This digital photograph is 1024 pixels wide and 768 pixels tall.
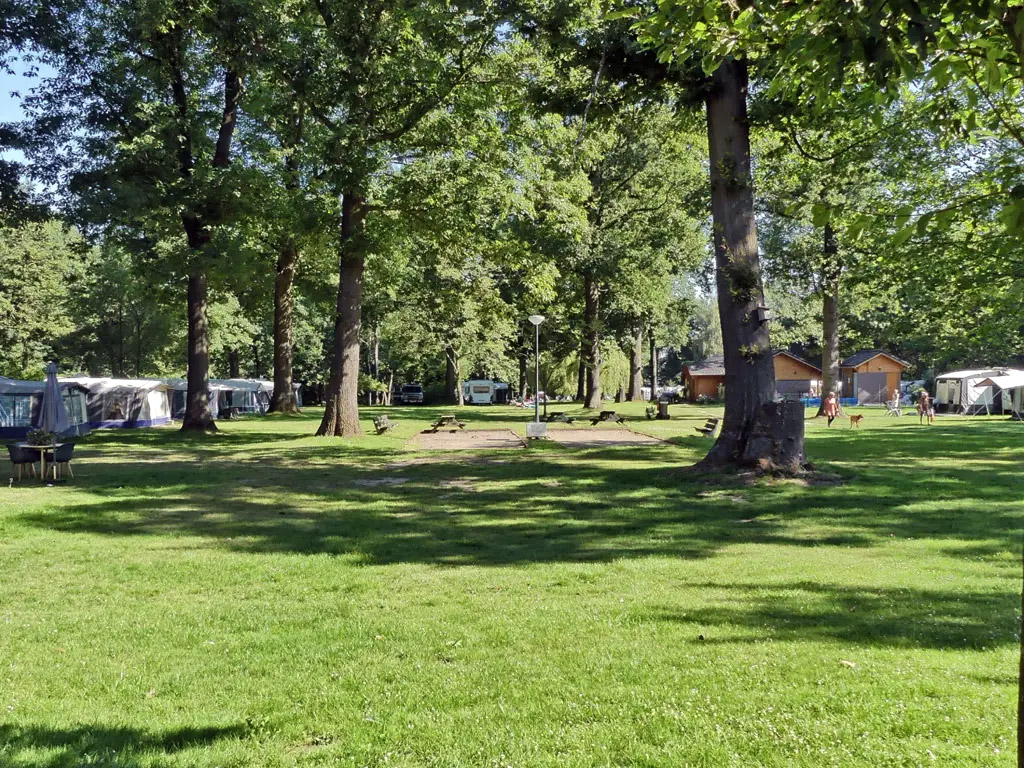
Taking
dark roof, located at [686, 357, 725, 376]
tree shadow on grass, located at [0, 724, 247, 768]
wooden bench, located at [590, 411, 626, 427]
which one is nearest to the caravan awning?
wooden bench, located at [590, 411, 626, 427]

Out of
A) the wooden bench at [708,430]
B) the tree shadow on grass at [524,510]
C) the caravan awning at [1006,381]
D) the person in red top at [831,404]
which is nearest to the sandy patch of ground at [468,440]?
the tree shadow on grass at [524,510]

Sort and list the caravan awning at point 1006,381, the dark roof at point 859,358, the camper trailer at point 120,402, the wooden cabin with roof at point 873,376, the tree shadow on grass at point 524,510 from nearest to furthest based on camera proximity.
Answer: the tree shadow on grass at point 524,510 < the camper trailer at point 120,402 < the caravan awning at point 1006,381 < the dark roof at point 859,358 < the wooden cabin with roof at point 873,376

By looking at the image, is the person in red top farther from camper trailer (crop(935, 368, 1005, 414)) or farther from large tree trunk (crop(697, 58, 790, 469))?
large tree trunk (crop(697, 58, 790, 469))

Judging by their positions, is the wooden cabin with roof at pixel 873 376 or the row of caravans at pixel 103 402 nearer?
the row of caravans at pixel 103 402

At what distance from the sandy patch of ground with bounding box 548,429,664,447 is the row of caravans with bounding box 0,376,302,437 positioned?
686 inches

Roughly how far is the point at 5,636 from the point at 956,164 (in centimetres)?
2128

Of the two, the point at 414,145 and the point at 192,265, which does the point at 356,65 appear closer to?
the point at 414,145

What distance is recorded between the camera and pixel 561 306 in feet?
123

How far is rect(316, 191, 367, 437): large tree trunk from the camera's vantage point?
73.9ft

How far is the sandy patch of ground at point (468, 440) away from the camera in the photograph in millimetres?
21141

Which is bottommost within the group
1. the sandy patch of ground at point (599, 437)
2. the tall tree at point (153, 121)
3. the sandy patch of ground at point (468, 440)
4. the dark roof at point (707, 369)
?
the sandy patch of ground at point (468, 440)

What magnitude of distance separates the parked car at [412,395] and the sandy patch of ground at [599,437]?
40926 mm

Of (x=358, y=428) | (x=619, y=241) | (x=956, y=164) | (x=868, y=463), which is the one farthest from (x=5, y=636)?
(x=619, y=241)

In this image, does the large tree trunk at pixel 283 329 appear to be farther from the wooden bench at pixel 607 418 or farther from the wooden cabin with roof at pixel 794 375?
the wooden cabin with roof at pixel 794 375
